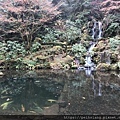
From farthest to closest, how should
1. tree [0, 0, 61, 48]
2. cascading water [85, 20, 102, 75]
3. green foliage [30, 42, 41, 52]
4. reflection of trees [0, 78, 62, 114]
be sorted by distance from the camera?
green foliage [30, 42, 41, 52] → tree [0, 0, 61, 48] → cascading water [85, 20, 102, 75] → reflection of trees [0, 78, 62, 114]

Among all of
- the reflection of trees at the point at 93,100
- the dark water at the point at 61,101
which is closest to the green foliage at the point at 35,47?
the dark water at the point at 61,101

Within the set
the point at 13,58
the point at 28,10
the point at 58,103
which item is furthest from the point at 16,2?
the point at 58,103

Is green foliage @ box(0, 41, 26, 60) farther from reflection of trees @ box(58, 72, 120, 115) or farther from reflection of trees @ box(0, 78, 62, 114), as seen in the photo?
reflection of trees @ box(58, 72, 120, 115)

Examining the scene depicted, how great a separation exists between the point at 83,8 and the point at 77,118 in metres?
16.6

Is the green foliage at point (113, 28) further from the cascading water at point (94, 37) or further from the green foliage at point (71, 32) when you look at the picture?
the green foliage at point (71, 32)

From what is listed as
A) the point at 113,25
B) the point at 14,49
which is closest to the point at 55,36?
the point at 14,49

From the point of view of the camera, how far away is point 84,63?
13273 mm

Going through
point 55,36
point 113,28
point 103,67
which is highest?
point 113,28

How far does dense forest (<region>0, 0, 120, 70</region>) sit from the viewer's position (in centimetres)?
1305

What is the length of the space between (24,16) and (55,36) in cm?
328

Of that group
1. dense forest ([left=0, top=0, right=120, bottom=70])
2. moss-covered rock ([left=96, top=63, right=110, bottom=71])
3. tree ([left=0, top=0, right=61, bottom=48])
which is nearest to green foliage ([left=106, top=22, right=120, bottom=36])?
dense forest ([left=0, top=0, right=120, bottom=70])

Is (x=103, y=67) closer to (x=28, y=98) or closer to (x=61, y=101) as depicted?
(x=61, y=101)

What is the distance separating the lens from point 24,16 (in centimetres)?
1488

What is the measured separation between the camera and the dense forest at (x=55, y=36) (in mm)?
13055
